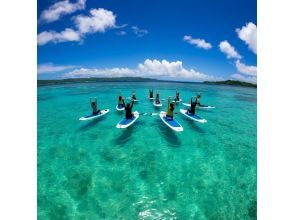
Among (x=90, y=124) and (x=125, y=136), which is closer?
(x=125, y=136)

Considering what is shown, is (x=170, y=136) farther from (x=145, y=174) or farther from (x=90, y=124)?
(x=90, y=124)

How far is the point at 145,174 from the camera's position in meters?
10.2

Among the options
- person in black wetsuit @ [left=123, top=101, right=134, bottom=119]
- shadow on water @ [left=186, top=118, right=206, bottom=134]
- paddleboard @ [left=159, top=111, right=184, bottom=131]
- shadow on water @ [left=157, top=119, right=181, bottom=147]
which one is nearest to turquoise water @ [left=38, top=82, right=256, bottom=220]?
shadow on water @ [left=157, top=119, right=181, bottom=147]

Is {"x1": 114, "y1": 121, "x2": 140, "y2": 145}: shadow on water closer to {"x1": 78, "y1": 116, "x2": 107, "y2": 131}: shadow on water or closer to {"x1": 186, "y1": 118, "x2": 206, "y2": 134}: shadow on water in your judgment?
{"x1": 78, "y1": 116, "x2": 107, "y2": 131}: shadow on water

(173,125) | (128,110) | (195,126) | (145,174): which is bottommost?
(145,174)

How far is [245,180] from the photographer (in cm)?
1019

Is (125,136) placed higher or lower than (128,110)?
lower

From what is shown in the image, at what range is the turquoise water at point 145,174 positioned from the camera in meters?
8.09

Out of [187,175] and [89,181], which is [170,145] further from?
[89,181]

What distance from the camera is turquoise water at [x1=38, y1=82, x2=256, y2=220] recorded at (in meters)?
8.09

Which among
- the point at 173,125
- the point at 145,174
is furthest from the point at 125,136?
the point at 145,174

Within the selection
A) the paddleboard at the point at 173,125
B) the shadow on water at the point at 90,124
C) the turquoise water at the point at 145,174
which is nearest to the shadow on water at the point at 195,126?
the turquoise water at the point at 145,174

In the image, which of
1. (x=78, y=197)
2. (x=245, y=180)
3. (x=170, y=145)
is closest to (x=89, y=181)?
(x=78, y=197)

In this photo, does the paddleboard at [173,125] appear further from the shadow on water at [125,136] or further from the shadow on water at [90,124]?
the shadow on water at [90,124]
